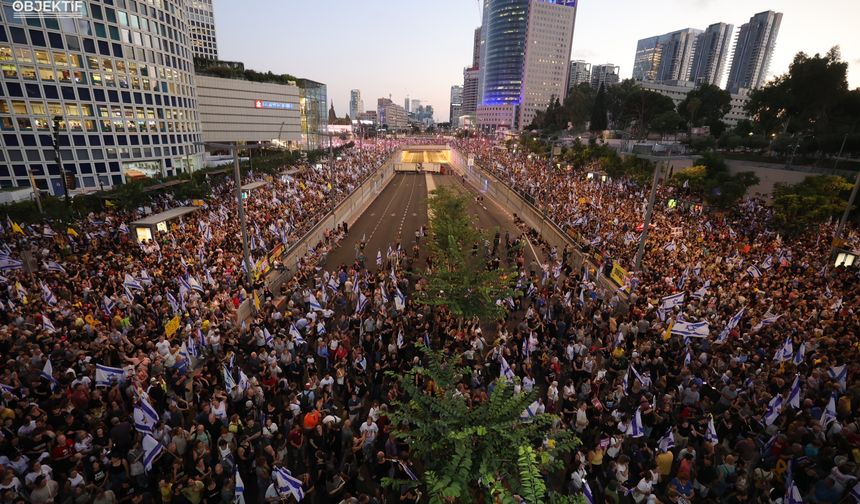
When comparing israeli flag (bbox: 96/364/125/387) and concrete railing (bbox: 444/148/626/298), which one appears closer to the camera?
israeli flag (bbox: 96/364/125/387)

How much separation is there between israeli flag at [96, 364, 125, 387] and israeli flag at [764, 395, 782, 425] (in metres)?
16.7

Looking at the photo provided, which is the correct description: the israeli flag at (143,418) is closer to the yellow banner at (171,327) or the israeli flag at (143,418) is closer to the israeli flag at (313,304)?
the yellow banner at (171,327)

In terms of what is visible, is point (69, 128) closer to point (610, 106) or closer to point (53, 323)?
point (53, 323)

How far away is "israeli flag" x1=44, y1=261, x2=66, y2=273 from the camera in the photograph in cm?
1825

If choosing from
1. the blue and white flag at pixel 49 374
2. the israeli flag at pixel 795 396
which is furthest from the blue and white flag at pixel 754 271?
the blue and white flag at pixel 49 374

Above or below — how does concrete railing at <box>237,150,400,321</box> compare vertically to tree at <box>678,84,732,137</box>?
below

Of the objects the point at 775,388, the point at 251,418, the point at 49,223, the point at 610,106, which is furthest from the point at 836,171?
the point at 610,106

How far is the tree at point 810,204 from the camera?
25.4m

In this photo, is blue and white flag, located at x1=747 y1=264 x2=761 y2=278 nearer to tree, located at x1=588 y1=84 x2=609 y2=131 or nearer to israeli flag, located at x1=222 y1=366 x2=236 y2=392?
israeli flag, located at x1=222 y1=366 x2=236 y2=392


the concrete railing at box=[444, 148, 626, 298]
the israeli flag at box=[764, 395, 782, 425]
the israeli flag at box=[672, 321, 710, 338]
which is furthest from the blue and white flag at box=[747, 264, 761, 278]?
the israeli flag at box=[764, 395, 782, 425]

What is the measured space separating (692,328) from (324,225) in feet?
85.8

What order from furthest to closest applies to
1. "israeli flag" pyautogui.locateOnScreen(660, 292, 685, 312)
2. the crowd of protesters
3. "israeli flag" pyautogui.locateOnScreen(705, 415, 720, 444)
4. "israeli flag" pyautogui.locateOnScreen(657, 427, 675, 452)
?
"israeli flag" pyautogui.locateOnScreen(660, 292, 685, 312)
"israeli flag" pyautogui.locateOnScreen(705, 415, 720, 444)
"israeli flag" pyautogui.locateOnScreen(657, 427, 675, 452)
the crowd of protesters

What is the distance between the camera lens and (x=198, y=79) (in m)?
88.5

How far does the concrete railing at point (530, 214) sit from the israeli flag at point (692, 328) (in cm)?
595
